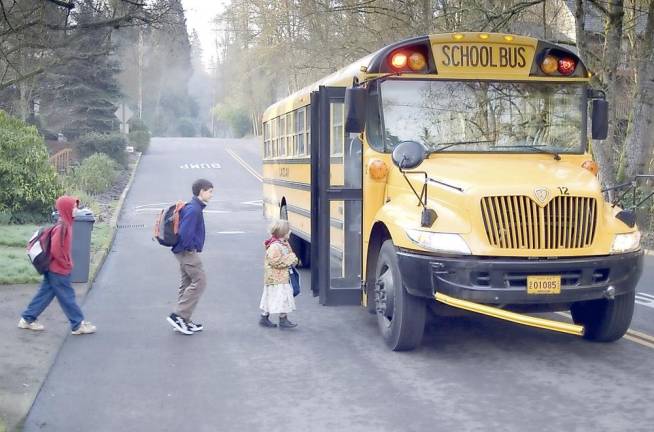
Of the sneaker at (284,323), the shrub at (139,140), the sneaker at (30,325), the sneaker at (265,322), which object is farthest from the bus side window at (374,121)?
the shrub at (139,140)

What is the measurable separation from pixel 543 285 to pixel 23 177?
43.0ft

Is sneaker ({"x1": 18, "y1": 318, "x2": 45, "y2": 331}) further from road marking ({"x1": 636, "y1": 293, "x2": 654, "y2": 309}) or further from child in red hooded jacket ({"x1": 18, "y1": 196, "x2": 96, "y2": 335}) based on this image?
road marking ({"x1": 636, "y1": 293, "x2": 654, "y2": 309})

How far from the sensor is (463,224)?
21.8 feet

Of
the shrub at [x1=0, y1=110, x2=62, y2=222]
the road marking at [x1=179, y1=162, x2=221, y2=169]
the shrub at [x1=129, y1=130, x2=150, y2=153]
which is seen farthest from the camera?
the shrub at [x1=129, y1=130, x2=150, y2=153]

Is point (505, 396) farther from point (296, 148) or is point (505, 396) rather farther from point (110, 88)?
point (110, 88)

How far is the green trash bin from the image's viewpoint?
10.7 m

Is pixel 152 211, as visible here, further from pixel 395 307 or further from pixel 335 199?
pixel 395 307

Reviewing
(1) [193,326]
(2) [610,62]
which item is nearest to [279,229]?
(1) [193,326]

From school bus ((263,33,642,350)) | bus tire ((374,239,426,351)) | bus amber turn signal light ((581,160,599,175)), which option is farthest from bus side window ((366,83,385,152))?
bus amber turn signal light ((581,160,599,175))

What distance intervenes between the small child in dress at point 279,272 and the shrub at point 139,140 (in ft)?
127

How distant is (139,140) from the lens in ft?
151

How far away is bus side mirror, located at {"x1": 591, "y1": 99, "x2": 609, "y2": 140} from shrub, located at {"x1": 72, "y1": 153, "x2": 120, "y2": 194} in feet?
64.9

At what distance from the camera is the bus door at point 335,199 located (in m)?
8.01

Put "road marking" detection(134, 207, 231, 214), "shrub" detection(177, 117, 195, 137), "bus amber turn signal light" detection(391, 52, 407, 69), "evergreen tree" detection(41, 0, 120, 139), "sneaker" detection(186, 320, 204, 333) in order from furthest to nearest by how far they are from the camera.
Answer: "shrub" detection(177, 117, 195, 137) < "evergreen tree" detection(41, 0, 120, 139) < "road marking" detection(134, 207, 231, 214) < "sneaker" detection(186, 320, 204, 333) < "bus amber turn signal light" detection(391, 52, 407, 69)
